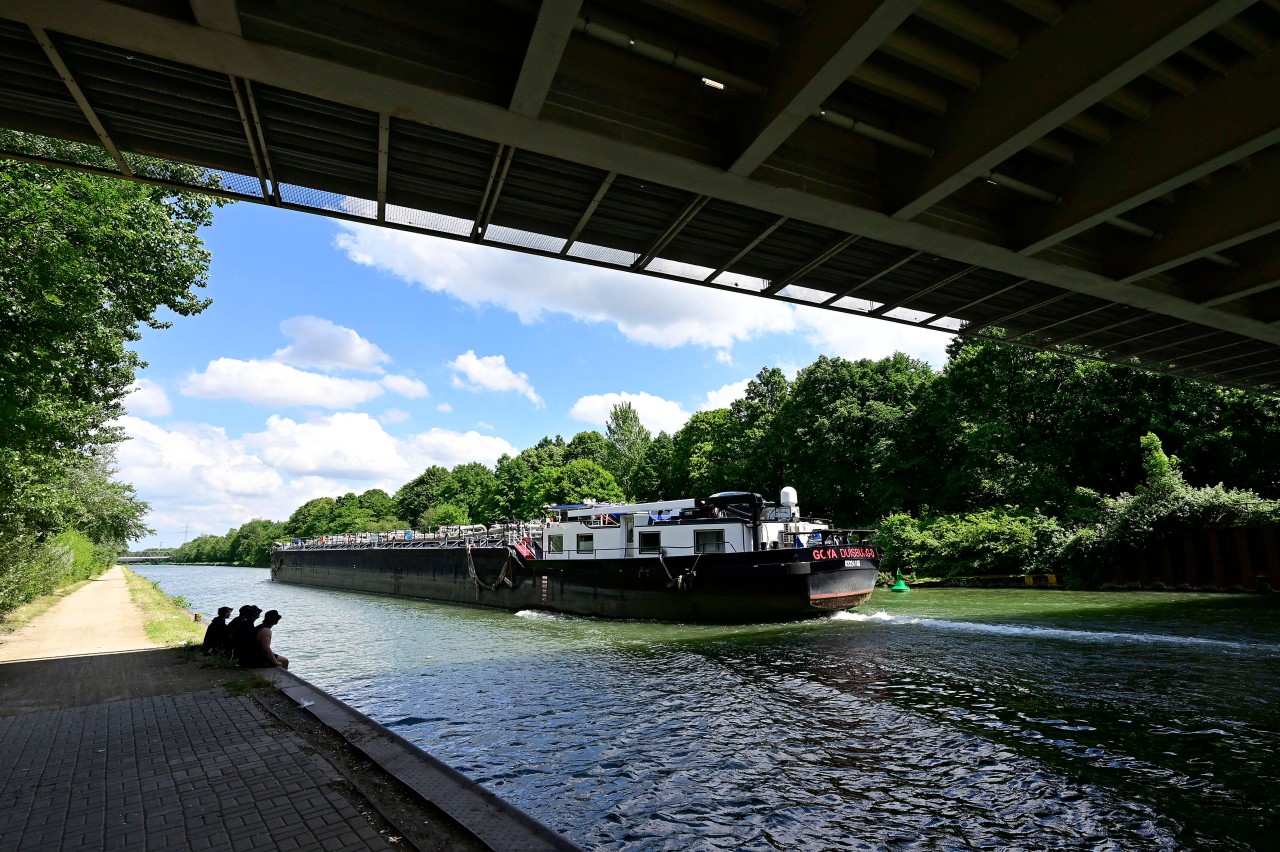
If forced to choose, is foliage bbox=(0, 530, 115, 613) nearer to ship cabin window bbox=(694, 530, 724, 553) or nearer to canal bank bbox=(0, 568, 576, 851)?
canal bank bbox=(0, 568, 576, 851)

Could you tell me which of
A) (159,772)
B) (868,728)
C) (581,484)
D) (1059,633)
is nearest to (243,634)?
(159,772)

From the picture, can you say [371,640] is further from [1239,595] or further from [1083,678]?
[1239,595]

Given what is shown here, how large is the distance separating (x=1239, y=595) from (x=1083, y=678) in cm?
1858

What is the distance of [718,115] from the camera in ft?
25.1

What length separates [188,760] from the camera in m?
6.46

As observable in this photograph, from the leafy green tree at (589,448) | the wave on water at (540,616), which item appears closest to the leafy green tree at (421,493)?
the leafy green tree at (589,448)

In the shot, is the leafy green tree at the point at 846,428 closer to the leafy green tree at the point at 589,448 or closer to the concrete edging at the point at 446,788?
the leafy green tree at the point at 589,448

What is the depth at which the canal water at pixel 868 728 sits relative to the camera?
6539 millimetres

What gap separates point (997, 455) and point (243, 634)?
39.9m

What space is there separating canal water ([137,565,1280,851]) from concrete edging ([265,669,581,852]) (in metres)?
1.50

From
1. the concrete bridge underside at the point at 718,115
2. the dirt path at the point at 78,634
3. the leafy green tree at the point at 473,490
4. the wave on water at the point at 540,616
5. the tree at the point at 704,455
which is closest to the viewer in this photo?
the concrete bridge underside at the point at 718,115

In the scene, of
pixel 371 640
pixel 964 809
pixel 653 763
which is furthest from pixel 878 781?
pixel 371 640

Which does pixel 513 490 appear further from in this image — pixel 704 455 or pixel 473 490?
pixel 704 455

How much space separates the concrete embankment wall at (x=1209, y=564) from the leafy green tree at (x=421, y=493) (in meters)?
101
